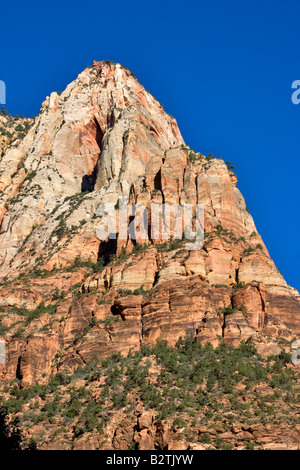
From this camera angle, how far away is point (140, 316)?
6862 cm

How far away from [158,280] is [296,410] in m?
24.2

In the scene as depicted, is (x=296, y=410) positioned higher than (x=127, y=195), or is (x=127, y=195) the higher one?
(x=127, y=195)

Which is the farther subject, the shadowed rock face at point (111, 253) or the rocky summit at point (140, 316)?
the shadowed rock face at point (111, 253)

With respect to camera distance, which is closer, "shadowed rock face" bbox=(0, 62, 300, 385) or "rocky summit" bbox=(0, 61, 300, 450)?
"rocky summit" bbox=(0, 61, 300, 450)

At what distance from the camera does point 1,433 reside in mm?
53719

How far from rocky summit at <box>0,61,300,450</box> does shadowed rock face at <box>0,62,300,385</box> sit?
0.20 meters

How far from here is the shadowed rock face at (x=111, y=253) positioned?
67188 mm

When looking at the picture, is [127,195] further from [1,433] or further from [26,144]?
[1,433]

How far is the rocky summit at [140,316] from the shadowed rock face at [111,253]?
0.65ft

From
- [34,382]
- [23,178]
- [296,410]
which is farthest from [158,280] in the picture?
[23,178]

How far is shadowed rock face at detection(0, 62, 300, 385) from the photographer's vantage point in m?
67.2

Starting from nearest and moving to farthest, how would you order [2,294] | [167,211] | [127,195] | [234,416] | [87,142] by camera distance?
[234,416]
[2,294]
[167,211]
[127,195]
[87,142]

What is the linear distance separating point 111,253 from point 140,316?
22367mm
